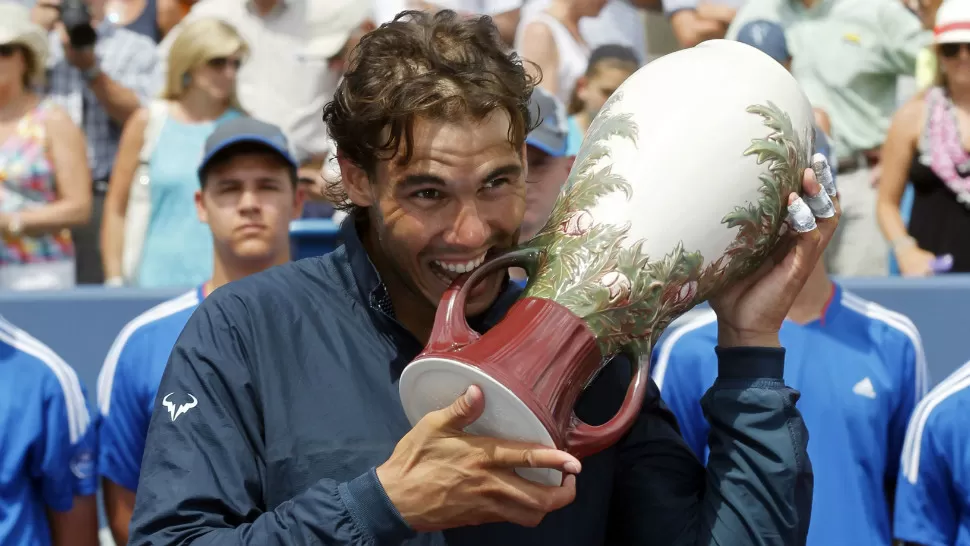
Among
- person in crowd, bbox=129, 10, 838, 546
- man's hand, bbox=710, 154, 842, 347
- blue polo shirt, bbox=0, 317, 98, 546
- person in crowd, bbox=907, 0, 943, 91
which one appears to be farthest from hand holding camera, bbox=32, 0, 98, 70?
man's hand, bbox=710, 154, 842, 347

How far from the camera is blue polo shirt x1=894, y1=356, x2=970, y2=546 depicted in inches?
128

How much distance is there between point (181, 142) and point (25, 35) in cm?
75

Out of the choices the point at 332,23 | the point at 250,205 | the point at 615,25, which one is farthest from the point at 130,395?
the point at 615,25

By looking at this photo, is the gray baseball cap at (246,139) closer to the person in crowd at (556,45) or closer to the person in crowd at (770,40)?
the person in crowd at (556,45)

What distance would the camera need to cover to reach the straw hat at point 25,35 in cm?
531

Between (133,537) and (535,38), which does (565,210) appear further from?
(535,38)

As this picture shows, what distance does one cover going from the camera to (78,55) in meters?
5.96

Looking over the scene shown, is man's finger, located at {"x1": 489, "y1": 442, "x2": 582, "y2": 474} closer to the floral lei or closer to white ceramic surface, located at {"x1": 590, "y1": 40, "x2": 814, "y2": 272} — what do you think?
white ceramic surface, located at {"x1": 590, "y1": 40, "x2": 814, "y2": 272}

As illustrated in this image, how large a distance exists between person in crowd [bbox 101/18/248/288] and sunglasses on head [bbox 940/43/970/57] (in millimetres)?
2668

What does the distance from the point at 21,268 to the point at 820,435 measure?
3338 millimetres

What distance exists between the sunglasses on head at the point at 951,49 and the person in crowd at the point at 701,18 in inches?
45.4

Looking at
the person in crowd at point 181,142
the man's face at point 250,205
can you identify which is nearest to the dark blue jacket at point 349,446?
the man's face at point 250,205

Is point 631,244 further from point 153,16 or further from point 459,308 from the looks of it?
point 153,16

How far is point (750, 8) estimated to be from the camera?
18.9 feet
